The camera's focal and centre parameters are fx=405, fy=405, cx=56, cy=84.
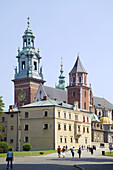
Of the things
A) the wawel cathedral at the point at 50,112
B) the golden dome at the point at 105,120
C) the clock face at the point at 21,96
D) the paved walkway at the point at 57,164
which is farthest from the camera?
the golden dome at the point at 105,120

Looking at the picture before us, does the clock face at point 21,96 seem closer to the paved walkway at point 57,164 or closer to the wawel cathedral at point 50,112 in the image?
the wawel cathedral at point 50,112

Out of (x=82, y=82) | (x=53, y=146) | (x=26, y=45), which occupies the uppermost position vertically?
(x=26, y=45)

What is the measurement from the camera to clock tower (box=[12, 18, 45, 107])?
126m

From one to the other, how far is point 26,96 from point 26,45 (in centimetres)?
1702

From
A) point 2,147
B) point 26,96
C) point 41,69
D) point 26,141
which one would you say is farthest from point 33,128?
point 41,69

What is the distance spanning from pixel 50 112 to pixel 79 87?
30791 millimetres

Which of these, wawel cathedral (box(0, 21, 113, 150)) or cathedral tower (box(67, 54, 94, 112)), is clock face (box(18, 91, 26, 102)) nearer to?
wawel cathedral (box(0, 21, 113, 150))

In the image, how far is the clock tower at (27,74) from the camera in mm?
126250

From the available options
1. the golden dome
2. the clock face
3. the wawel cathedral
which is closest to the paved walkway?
the wawel cathedral

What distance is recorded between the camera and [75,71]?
122 meters

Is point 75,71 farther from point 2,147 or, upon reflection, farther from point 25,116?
point 2,147

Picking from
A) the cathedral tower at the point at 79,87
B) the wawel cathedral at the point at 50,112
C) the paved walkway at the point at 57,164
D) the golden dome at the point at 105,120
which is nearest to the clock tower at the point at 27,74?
the wawel cathedral at the point at 50,112

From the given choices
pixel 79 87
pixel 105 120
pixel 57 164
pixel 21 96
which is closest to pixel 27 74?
pixel 21 96

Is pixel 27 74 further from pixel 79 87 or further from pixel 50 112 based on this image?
pixel 50 112
